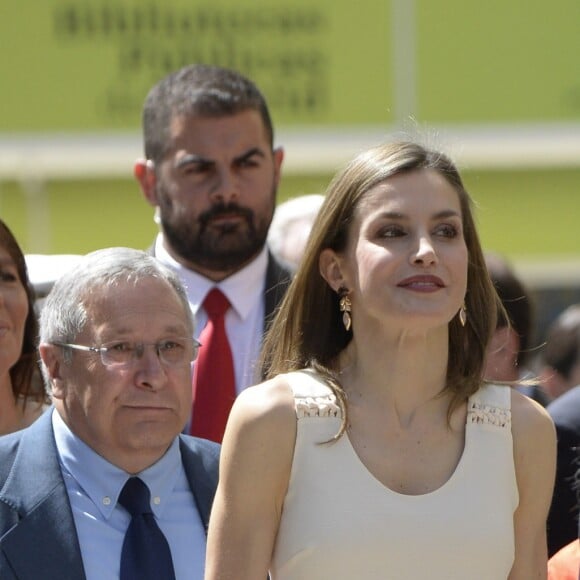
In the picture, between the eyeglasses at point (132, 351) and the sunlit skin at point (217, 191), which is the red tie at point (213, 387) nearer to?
the sunlit skin at point (217, 191)

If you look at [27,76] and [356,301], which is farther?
[27,76]

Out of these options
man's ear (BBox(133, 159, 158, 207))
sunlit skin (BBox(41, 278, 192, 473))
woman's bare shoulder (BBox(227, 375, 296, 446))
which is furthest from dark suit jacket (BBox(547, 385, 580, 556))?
man's ear (BBox(133, 159, 158, 207))

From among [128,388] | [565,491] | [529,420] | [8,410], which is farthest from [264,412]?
[8,410]

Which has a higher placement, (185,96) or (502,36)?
(185,96)

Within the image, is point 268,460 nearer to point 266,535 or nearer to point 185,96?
point 266,535

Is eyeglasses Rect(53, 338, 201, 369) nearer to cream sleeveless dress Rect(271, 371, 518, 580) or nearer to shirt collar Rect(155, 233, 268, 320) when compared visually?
cream sleeveless dress Rect(271, 371, 518, 580)

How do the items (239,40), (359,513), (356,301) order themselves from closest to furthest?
(359,513), (356,301), (239,40)

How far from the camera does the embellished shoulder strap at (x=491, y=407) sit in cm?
312

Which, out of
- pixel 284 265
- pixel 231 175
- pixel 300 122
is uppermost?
pixel 231 175

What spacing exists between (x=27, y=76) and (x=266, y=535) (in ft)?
22.4

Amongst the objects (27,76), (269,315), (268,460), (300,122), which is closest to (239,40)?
(300,122)

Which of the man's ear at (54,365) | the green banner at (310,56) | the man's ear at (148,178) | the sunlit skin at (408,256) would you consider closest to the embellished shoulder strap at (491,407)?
the sunlit skin at (408,256)

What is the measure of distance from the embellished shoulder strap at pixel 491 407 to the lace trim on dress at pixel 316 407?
0.28 metres

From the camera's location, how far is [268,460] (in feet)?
9.72
